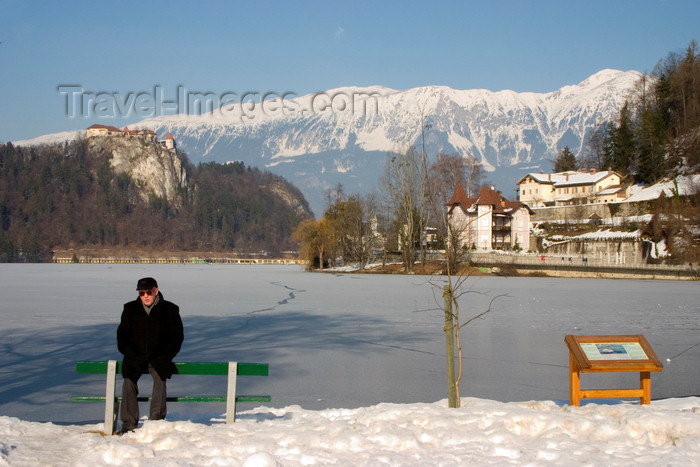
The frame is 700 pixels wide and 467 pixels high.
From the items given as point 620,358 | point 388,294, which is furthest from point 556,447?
point 388,294

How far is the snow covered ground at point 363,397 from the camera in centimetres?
619

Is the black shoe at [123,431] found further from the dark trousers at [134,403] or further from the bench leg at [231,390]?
the bench leg at [231,390]

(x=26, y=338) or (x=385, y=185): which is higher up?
(x=385, y=185)

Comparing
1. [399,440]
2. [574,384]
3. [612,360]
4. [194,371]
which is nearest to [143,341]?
[194,371]

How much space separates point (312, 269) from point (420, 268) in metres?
13.6

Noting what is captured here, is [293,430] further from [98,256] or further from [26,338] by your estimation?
[98,256]

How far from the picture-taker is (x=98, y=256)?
167875 millimetres

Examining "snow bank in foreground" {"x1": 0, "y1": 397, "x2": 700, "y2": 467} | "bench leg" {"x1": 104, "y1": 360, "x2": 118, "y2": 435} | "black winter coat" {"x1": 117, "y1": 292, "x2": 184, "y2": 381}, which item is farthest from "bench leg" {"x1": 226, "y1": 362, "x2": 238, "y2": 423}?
→ "bench leg" {"x1": 104, "y1": 360, "x2": 118, "y2": 435}

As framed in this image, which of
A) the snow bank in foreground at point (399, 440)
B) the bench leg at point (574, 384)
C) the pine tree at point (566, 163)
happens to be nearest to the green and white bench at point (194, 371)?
the snow bank in foreground at point (399, 440)

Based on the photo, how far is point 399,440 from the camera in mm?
6422

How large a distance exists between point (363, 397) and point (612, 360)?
3.42 meters

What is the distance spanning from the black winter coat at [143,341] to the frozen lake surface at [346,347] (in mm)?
1736

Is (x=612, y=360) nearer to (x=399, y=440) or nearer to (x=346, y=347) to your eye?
(x=399, y=440)

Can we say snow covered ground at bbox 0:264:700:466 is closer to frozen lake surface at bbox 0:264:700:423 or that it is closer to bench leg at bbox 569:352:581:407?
frozen lake surface at bbox 0:264:700:423
